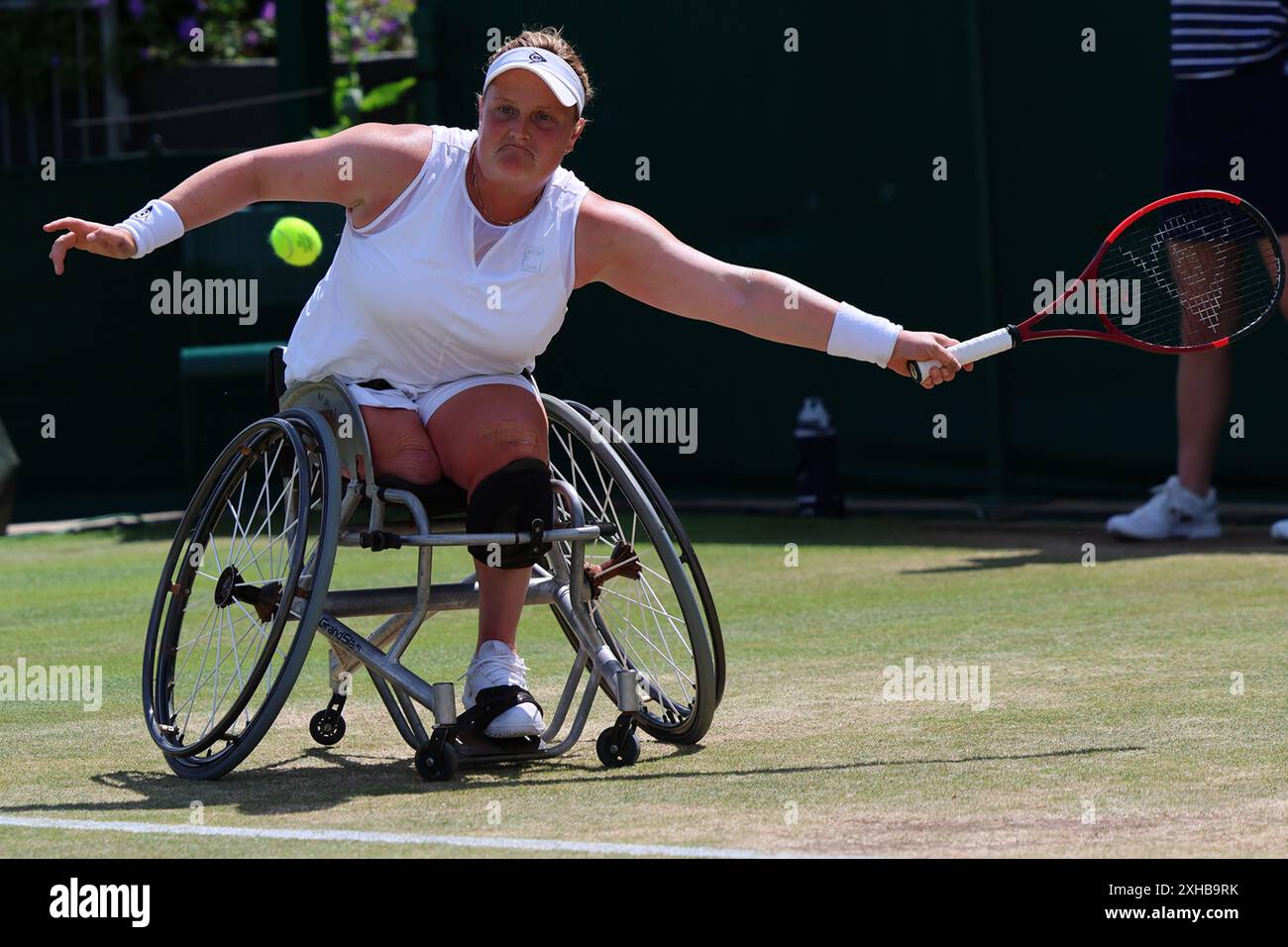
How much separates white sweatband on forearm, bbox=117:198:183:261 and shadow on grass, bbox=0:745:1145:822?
40.5 inches

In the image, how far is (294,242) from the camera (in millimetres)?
7215

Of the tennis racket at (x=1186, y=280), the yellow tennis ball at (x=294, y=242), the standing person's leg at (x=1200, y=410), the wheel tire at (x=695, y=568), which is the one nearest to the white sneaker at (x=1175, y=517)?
the standing person's leg at (x=1200, y=410)

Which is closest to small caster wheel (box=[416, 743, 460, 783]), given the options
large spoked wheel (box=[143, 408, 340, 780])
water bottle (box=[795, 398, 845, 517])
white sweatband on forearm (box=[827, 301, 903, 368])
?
large spoked wheel (box=[143, 408, 340, 780])

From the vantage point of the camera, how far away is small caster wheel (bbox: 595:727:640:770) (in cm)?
454

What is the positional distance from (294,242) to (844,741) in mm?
3194

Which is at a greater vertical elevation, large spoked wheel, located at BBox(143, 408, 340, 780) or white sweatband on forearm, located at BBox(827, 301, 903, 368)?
white sweatband on forearm, located at BBox(827, 301, 903, 368)

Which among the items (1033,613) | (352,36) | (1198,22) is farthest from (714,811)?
(352,36)

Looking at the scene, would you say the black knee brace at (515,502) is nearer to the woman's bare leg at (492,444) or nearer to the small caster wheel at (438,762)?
the woman's bare leg at (492,444)

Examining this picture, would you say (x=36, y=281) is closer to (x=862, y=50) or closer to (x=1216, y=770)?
(x=862, y=50)

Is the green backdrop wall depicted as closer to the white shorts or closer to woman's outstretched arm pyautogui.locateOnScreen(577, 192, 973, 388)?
woman's outstretched arm pyautogui.locateOnScreen(577, 192, 973, 388)

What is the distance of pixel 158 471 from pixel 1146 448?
4.42 meters

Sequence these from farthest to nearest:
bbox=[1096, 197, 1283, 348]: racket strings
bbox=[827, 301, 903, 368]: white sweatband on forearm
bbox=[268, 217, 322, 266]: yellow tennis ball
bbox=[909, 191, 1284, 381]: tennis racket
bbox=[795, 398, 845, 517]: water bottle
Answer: bbox=[795, 398, 845, 517]: water bottle → bbox=[268, 217, 322, 266]: yellow tennis ball → bbox=[1096, 197, 1283, 348]: racket strings → bbox=[909, 191, 1284, 381]: tennis racket → bbox=[827, 301, 903, 368]: white sweatband on forearm

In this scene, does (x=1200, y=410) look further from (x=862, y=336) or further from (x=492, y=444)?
(x=492, y=444)

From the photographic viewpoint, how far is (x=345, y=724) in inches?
199
